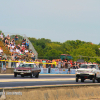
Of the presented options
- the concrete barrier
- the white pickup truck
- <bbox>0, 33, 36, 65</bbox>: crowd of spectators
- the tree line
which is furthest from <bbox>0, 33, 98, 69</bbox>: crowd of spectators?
the tree line

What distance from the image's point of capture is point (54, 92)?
11555 millimetres

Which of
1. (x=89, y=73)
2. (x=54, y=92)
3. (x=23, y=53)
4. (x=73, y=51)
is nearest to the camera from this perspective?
(x=54, y=92)

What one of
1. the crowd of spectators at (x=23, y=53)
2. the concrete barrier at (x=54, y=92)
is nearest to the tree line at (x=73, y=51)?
the crowd of spectators at (x=23, y=53)

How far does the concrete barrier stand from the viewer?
9978mm

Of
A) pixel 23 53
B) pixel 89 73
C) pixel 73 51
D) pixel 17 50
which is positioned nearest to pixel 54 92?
pixel 89 73

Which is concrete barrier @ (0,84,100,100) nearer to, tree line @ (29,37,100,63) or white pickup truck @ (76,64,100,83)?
white pickup truck @ (76,64,100,83)

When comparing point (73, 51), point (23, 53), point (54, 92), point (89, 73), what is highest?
point (73, 51)

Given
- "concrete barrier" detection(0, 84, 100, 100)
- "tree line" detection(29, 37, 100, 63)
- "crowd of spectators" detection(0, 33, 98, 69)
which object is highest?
"tree line" detection(29, 37, 100, 63)

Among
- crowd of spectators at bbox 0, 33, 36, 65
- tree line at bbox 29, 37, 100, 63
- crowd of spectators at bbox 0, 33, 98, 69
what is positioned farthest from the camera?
tree line at bbox 29, 37, 100, 63

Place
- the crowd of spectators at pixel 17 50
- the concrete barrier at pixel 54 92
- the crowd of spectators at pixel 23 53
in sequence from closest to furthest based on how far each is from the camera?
the concrete barrier at pixel 54 92, the crowd of spectators at pixel 17 50, the crowd of spectators at pixel 23 53

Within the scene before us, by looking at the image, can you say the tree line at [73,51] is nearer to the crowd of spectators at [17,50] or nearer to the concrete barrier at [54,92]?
the crowd of spectators at [17,50]

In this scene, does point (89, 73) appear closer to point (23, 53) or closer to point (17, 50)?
point (17, 50)

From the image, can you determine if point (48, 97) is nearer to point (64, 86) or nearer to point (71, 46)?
point (64, 86)

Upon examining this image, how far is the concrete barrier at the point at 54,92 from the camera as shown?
32.7 ft
